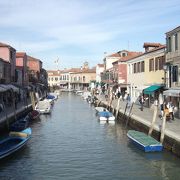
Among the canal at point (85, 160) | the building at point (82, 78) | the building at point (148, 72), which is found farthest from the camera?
the building at point (82, 78)

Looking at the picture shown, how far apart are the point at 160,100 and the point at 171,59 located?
17.6 feet

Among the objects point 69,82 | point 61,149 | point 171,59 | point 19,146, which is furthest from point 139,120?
point 69,82

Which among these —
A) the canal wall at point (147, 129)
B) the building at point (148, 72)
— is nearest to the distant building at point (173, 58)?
the building at point (148, 72)

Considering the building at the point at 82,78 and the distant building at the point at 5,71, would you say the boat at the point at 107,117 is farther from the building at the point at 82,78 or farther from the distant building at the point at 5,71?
the building at the point at 82,78

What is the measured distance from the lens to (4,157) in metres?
20.7

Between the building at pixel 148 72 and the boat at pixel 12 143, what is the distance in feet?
54.0

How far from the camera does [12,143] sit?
23.9 m

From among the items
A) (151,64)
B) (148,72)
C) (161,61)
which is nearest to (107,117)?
(161,61)

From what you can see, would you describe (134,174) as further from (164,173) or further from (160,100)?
(160,100)

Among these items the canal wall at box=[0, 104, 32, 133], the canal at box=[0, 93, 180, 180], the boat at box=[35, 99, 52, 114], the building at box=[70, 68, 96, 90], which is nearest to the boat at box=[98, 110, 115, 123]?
the canal wall at box=[0, 104, 32, 133]

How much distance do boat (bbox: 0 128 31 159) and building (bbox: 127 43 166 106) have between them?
16447 millimetres

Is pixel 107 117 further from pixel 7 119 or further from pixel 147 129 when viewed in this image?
pixel 147 129

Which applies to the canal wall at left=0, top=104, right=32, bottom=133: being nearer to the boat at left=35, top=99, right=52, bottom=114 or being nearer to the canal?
the canal

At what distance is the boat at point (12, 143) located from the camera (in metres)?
21.0
